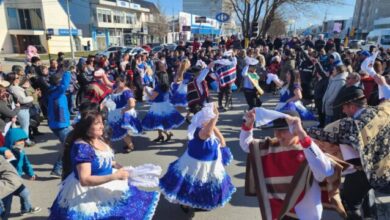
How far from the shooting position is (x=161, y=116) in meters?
7.09

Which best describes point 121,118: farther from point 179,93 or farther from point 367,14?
point 367,14

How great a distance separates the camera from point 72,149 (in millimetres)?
2949

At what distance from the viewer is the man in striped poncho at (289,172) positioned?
2432 mm

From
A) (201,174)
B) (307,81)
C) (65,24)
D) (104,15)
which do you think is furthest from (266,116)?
(104,15)

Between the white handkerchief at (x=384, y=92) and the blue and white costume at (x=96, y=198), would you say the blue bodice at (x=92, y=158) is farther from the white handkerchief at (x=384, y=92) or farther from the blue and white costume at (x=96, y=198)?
the white handkerchief at (x=384, y=92)

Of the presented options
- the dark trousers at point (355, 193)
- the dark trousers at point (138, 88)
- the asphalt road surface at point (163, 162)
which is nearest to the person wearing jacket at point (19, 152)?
the asphalt road surface at point (163, 162)

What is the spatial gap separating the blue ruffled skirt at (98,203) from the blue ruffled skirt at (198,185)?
2.18 feet

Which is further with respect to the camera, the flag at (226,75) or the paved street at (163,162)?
the flag at (226,75)

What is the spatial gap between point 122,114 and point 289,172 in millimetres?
4566

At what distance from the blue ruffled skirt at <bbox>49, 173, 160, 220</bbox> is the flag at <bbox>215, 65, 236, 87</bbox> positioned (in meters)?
7.28

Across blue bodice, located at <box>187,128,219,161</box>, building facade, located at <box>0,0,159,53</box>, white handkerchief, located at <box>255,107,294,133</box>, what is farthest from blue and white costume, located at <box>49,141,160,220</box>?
building facade, located at <box>0,0,159,53</box>

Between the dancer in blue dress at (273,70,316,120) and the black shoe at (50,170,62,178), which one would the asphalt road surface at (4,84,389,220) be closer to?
the black shoe at (50,170,62,178)

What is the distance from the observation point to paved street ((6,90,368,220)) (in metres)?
4.33

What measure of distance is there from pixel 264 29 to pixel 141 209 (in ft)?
77.6
